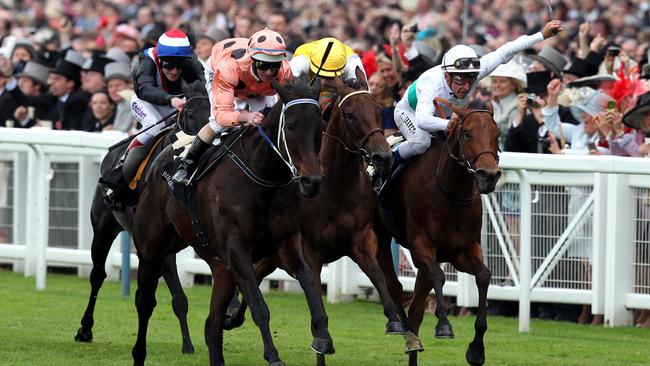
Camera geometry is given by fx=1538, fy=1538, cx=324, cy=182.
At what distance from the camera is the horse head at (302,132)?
Answer: 8.42 metres

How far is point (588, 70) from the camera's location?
46.2 feet

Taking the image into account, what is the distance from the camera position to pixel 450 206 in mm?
9875

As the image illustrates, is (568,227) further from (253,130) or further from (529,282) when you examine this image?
(253,130)

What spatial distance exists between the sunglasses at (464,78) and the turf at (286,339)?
1.85 meters

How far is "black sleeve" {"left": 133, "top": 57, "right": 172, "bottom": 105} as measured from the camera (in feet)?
34.8

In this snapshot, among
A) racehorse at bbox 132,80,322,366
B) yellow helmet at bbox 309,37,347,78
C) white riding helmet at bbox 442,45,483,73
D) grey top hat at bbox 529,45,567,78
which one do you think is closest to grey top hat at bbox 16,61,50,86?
grey top hat at bbox 529,45,567,78

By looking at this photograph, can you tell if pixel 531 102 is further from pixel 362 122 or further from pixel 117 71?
pixel 117 71

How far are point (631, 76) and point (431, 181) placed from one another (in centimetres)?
392

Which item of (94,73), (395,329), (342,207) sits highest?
(94,73)

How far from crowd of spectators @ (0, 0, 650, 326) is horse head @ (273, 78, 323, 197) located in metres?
2.18

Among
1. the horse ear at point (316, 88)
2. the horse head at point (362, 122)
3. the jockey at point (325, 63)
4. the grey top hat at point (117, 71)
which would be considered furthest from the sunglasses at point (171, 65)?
the grey top hat at point (117, 71)

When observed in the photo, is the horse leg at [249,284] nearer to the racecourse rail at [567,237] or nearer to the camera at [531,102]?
the racecourse rail at [567,237]

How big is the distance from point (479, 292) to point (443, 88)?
4.76ft

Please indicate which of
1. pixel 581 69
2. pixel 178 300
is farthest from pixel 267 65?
pixel 581 69
